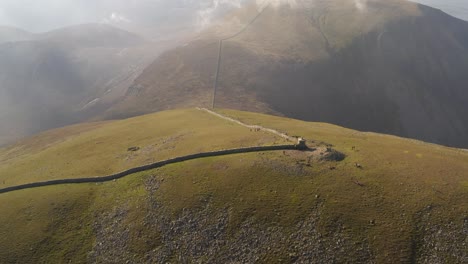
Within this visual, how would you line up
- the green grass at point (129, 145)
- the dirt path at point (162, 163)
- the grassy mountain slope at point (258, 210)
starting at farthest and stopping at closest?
the green grass at point (129, 145), the dirt path at point (162, 163), the grassy mountain slope at point (258, 210)

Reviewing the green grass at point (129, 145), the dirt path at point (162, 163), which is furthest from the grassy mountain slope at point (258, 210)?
the dirt path at point (162, 163)

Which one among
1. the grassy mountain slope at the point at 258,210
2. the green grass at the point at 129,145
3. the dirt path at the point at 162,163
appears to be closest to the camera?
the grassy mountain slope at the point at 258,210

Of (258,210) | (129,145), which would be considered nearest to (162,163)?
(129,145)

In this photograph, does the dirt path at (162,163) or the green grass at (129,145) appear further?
the green grass at (129,145)

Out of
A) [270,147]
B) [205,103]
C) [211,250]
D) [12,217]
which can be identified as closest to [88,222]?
[12,217]

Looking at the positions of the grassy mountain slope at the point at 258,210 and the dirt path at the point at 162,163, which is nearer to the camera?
the grassy mountain slope at the point at 258,210

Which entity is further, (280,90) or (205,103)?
(280,90)

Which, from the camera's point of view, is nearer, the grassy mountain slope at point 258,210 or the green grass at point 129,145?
the grassy mountain slope at point 258,210

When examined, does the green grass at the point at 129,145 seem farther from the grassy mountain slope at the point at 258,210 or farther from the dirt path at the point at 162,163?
the dirt path at the point at 162,163

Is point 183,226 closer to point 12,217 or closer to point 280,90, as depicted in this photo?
point 12,217
